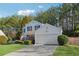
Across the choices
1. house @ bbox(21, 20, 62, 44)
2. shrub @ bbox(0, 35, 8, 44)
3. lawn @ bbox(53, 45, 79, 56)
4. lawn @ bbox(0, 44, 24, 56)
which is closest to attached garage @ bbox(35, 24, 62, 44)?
house @ bbox(21, 20, 62, 44)

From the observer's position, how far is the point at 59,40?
1834cm

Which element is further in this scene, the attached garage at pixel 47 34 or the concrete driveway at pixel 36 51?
the attached garage at pixel 47 34

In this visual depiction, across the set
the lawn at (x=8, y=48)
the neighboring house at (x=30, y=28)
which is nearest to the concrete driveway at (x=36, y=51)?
the lawn at (x=8, y=48)

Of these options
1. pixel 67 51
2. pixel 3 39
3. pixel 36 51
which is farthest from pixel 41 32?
pixel 3 39

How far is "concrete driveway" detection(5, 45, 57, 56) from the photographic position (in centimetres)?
1825

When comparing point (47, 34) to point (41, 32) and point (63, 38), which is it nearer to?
point (41, 32)

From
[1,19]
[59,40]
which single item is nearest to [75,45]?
[59,40]

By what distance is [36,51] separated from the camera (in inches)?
720

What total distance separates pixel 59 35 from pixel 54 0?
0.64 meters

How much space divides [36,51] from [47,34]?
39cm

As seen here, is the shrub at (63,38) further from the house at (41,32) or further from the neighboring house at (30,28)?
the neighboring house at (30,28)

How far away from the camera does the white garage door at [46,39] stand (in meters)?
18.4

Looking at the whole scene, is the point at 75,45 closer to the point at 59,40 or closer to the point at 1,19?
the point at 59,40

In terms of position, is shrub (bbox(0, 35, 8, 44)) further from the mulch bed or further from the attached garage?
the mulch bed
